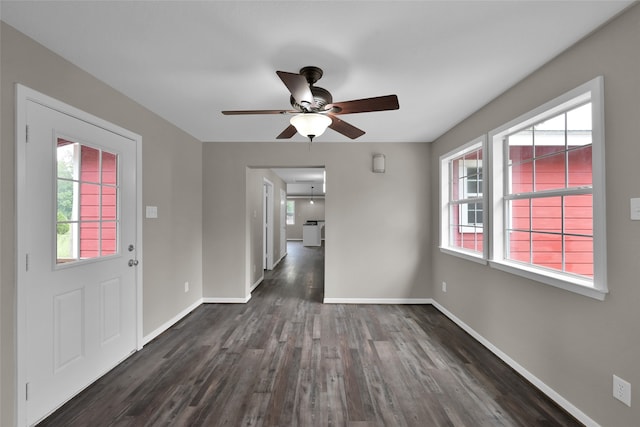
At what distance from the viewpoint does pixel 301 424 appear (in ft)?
A: 5.77

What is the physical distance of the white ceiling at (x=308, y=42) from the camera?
4.94 feet

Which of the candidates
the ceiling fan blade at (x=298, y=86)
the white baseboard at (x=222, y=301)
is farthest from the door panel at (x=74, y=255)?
the ceiling fan blade at (x=298, y=86)

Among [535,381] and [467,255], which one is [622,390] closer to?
[535,381]

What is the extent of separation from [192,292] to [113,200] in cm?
183

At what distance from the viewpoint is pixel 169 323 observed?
3.29 metres

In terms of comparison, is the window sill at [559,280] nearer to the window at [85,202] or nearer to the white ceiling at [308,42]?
the white ceiling at [308,42]

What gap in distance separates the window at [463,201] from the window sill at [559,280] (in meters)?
0.46

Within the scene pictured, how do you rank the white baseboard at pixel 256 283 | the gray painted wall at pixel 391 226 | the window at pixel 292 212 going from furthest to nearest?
1. the window at pixel 292 212
2. the white baseboard at pixel 256 283
3. the gray painted wall at pixel 391 226

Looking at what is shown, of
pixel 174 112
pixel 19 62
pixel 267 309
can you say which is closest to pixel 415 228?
pixel 267 309

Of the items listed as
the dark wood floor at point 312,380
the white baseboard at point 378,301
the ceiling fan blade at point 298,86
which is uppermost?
the ceiling fan blade at point 298,86

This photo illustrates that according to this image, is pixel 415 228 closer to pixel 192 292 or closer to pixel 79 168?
pixel 192 292

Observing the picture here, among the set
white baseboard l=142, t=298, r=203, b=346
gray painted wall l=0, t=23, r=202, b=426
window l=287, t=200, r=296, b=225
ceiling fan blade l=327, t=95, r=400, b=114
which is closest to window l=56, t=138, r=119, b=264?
gray painted wall l=0, t=23, r=202, b=426

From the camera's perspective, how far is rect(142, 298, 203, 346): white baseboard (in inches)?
114

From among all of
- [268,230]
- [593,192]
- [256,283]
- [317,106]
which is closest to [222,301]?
[256,283]
